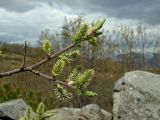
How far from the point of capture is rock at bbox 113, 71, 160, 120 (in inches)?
515

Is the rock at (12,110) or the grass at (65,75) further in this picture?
the grass at (65,75)

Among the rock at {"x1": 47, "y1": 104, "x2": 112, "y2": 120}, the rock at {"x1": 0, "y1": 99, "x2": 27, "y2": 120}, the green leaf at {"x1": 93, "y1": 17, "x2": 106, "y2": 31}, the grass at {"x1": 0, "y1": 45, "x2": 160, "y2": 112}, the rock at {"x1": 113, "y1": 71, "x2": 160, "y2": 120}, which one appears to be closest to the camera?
the green leaf at {"x1": 93, "y1": 17, "x2": 106, "y2": 31}

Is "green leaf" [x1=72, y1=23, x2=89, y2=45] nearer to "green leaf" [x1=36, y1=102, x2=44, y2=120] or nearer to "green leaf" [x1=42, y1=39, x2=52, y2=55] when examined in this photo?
"green leaf" [x1=42, y1=39, x2=52, y2=55]

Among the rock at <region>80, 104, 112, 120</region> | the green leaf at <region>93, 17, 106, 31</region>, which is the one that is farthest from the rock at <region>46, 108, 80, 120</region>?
the green leaf at <region>93, 17, 106, 31</region>

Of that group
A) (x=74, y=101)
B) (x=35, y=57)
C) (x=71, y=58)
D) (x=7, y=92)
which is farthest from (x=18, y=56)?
(x=71, y=58)

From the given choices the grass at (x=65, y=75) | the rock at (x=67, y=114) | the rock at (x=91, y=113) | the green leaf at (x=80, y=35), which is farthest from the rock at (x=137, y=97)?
the green leaf at (x=80, y=35)

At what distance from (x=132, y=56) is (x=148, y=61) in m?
1.32

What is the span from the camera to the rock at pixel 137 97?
515 inches

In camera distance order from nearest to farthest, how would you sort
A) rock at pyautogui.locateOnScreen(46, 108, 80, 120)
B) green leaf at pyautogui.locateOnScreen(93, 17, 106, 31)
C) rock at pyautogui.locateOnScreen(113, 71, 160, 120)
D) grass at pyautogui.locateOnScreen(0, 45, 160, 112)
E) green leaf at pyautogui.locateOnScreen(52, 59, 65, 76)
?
green leaf at pyautogui.locateOnScreen(93, 17, 106, 31) → green leaf at pyautogui.locateOnScreen(52, 59, 65, 76) → rock at pyautogui.locateOnScreen(113, 71, 160, 120) → rock at pyautogui.locateOnScreen(46, 108, 80, 120) → grass at pyautogui.locateOnScreen(0, 45, 160, 112)

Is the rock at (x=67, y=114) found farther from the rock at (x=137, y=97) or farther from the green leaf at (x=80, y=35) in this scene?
the green leaf at (x=80, y=35)

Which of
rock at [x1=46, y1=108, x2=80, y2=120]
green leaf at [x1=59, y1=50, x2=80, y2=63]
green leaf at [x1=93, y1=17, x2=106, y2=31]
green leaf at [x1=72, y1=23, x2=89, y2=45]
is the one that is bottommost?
rock at [x1=46, y1=108, x2=80, y2=120]

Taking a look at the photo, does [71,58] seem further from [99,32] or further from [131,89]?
[131,89]

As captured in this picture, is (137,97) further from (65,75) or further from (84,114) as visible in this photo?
(65,75)

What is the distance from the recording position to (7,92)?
15.0m
